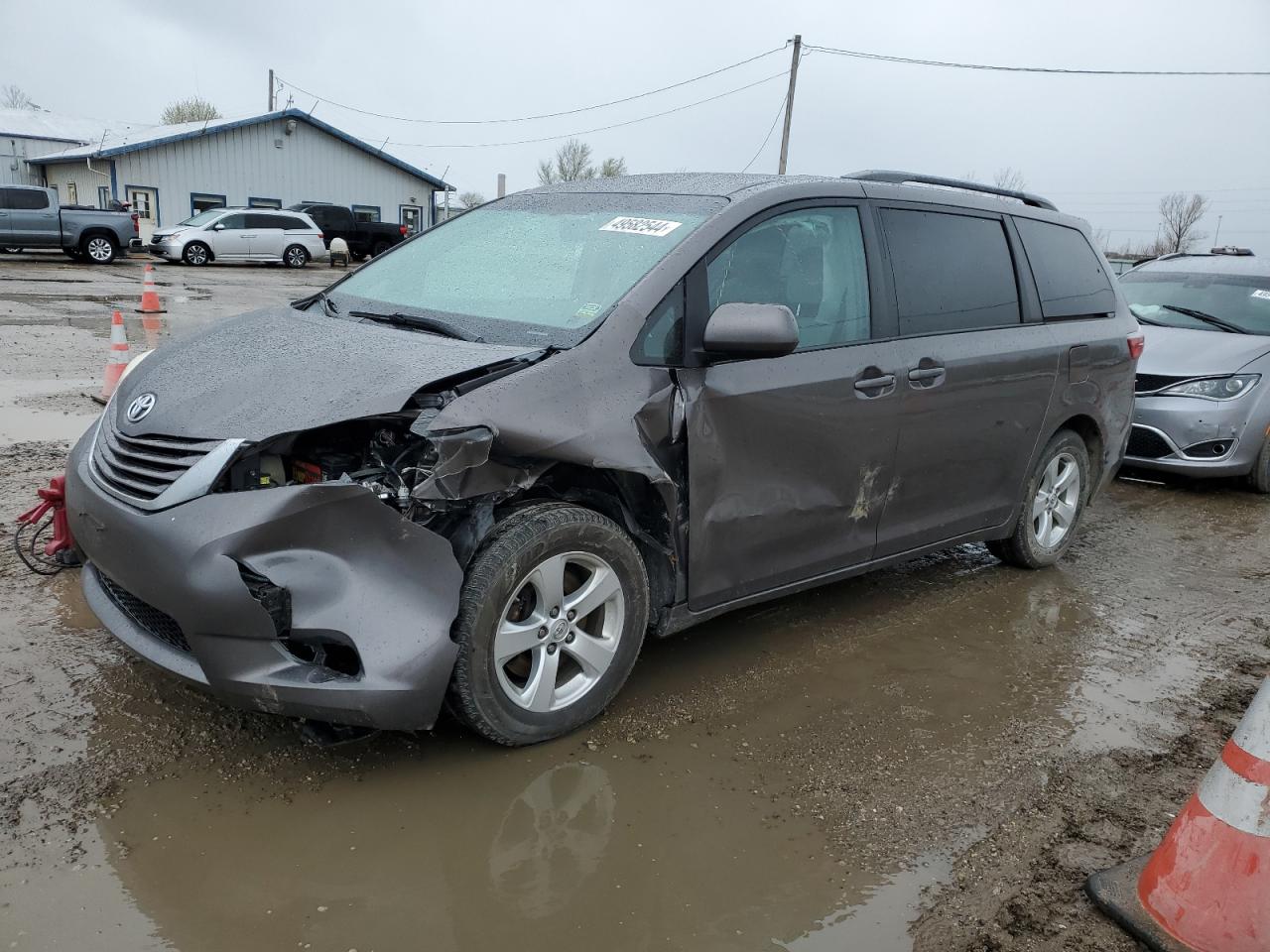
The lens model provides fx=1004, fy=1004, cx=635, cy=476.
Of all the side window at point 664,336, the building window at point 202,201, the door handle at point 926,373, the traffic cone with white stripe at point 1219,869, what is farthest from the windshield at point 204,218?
the traffic cone with white stripe at point 1219,869

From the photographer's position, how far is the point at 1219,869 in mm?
2393

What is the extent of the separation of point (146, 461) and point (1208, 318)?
7.76 metres

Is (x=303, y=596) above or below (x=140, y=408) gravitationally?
below

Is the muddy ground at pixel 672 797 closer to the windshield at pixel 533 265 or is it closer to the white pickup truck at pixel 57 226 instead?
the windshield at pixel 533 265

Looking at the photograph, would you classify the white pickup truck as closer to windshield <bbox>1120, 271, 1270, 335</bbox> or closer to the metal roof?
the metal roof

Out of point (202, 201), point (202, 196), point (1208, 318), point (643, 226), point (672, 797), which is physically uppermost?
point (202, 196)

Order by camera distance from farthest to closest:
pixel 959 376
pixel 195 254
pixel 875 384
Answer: pixel 195 254
pixel 959 376
pixel 875 384

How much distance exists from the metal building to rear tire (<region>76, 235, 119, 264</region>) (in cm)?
700

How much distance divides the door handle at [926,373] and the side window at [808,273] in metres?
0.27

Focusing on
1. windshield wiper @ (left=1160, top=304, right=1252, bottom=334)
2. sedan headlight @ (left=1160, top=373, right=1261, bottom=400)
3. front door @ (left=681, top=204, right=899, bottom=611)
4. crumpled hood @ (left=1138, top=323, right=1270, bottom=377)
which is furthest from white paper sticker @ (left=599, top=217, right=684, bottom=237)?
windshield wiper @ (left=1160, top=304, right=1252, bottom=334)

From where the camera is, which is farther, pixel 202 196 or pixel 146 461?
pixel 202 196

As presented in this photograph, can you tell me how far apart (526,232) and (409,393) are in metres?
1.36

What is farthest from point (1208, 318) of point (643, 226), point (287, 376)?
point (287, 376)

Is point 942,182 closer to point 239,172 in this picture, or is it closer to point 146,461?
point 146,461
